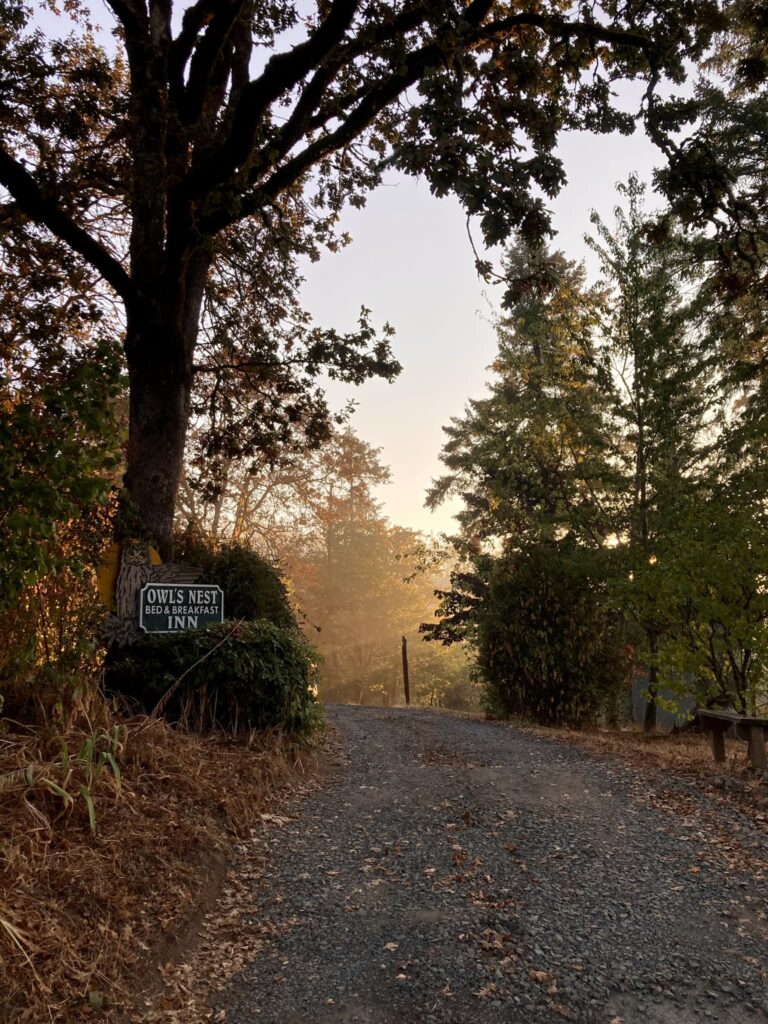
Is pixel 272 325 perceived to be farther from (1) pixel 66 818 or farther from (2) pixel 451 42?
(1) pixel 66 818

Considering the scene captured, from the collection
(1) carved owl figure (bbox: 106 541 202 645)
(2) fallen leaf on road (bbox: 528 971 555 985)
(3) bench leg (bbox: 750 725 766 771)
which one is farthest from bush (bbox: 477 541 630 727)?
(2) fallen leaf on road (bbox: 528 971 555 985)

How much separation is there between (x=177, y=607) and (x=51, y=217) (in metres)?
4.22

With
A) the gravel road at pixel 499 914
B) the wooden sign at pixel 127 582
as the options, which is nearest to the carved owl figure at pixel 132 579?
the wooden sign at pixel 127 582

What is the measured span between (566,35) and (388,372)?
15.1 ft

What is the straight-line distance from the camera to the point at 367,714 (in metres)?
11.4

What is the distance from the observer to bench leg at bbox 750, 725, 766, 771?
599 cm

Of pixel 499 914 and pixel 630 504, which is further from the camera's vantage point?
pixel 630 504

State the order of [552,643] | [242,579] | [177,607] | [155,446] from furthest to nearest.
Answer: [552,643] → [242,579] → [155,446] → [177,607]

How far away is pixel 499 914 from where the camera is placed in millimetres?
3305

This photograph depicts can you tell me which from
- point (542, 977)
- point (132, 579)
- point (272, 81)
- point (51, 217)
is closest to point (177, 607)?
point (132, 579)

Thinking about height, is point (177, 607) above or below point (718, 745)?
above

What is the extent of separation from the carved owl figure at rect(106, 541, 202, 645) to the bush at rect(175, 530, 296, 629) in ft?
11.6

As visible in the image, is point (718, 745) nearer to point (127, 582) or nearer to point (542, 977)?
point (542, 977)

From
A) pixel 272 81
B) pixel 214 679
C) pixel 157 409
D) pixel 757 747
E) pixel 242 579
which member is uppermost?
pixel 272 81
